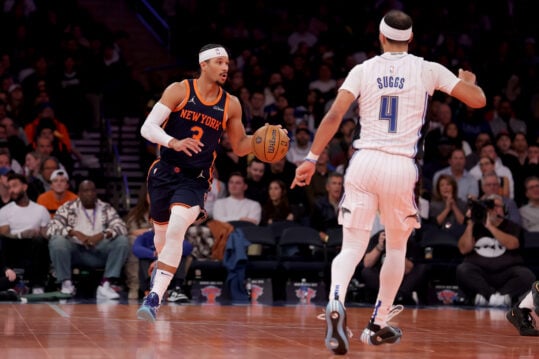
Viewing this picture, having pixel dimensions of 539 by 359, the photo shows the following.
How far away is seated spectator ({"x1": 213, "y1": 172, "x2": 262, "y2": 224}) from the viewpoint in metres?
14.4

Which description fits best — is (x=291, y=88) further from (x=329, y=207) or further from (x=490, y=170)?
(x=490, y=170)

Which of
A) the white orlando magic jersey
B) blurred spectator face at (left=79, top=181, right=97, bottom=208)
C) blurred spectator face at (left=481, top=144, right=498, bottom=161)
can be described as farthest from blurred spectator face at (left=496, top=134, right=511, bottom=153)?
the white orlando magic jersey

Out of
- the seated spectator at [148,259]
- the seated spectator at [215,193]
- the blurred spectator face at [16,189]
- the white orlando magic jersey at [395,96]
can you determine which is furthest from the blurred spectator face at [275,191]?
the white orlando magic jersey at [395,96]

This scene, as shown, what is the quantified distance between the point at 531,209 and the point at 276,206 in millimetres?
3656

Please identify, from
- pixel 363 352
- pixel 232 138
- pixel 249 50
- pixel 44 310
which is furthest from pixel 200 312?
pixel 249 50

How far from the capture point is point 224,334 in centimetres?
796

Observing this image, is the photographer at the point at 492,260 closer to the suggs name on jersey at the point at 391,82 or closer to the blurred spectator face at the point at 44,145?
the blurred spectator face at the point at 44,145

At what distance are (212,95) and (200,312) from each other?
2.67 m

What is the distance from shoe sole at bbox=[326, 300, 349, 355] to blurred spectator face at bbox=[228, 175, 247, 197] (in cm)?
813

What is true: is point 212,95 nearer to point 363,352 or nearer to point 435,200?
point 363,352

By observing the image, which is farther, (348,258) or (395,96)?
(395,96)

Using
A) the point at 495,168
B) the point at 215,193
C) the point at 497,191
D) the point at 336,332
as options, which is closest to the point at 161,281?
the point at 336,332

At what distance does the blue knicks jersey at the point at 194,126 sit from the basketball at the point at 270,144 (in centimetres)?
41

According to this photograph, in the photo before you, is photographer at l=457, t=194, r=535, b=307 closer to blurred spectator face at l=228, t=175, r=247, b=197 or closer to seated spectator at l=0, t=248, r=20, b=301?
blurred spectator face at l=228, t=175, r=247, b=197
